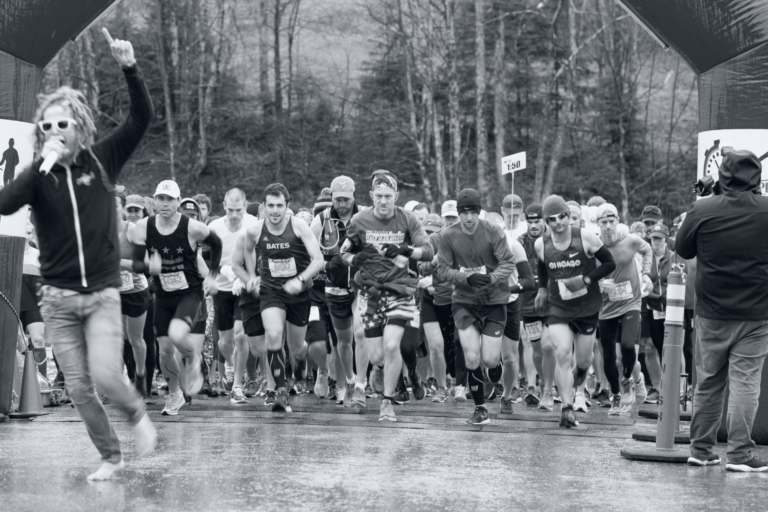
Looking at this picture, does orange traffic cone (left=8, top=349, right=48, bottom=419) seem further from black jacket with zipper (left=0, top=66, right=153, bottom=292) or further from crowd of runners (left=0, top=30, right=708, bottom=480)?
black jacket with zipper (left=0, top=66, right=153, bottom=292)

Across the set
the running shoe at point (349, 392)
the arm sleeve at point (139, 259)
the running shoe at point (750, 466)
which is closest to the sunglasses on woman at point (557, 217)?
the running shoe at point (349, 392)

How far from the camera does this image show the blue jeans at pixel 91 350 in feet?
20.9

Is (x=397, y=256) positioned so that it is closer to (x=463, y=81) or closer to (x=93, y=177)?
(x=93, y=177)

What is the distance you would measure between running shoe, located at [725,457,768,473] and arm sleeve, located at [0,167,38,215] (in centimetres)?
487

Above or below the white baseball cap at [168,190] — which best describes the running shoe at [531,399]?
below

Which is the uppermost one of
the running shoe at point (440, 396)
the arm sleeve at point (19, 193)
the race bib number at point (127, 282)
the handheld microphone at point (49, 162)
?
the handheld microphone at point (49, 162)

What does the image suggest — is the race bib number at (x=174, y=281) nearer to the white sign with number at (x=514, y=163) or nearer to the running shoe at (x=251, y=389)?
the running shoe at (x=251, y=389)

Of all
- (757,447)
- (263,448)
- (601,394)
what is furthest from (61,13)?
(601,394)

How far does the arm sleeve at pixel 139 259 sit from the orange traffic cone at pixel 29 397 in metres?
1.33

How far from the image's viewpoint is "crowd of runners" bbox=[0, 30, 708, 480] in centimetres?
644

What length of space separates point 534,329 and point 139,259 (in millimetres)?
5039

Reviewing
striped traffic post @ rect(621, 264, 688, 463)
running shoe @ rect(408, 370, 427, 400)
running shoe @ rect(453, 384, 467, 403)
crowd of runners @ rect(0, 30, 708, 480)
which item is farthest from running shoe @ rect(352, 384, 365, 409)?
striped traffic post @ rect(621, 264, 688, 463)

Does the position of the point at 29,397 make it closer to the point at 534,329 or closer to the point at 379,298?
the point at 379,298

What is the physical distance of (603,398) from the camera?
1373 cm
